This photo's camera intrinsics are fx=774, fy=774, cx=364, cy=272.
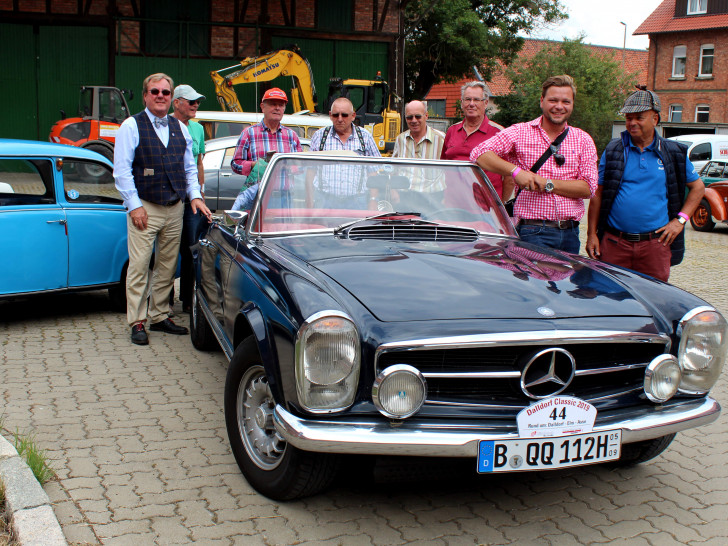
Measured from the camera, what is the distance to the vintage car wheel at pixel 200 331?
571cm

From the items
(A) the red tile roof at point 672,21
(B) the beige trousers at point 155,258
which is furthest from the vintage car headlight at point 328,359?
(A) the red tile roof at point 672,21

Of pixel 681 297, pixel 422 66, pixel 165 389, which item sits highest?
pixel 422 66

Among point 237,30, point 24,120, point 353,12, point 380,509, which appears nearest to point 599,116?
point 353,12

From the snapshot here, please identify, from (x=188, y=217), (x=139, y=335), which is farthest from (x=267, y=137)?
(x=139, y=335)

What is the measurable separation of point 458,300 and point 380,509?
39.0 inches

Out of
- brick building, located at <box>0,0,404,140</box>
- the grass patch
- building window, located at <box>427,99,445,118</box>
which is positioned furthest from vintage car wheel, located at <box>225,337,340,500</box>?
building window, located at <box>427,99,445,118</box>

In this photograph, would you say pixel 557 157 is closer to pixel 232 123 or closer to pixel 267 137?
pixel 267 137

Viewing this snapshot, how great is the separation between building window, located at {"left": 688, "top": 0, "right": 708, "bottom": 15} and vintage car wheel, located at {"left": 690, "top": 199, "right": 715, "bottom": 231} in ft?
104

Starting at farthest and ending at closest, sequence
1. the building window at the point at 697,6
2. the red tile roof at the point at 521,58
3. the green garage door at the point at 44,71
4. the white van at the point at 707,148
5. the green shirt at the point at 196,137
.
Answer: the red tile roof at the point at 521,58
the building window at the point at 697,6
the green garage door at the point at 44,71
the white van at the point at 707,148
the green shirt at the point at 196,137

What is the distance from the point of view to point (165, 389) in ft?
16.2

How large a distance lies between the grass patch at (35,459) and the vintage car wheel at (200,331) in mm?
1971

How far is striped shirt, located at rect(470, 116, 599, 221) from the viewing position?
16.5 ft

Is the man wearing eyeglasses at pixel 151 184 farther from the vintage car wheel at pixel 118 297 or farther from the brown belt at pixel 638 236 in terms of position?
the brown belt at pixel 638 236

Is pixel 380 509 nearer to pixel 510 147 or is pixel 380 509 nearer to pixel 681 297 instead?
pixel 681 297
